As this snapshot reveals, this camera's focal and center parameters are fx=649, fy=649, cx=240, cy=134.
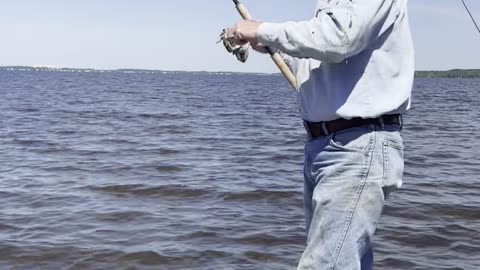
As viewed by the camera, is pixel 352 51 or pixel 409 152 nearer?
pixel 352 51

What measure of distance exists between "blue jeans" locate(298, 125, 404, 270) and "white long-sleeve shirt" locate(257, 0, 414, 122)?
0.13 m

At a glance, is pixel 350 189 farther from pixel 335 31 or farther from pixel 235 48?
pixel 235 48

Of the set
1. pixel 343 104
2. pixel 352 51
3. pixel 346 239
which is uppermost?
pixel 352 51

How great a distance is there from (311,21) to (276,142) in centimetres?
1671

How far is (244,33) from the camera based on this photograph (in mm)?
3184

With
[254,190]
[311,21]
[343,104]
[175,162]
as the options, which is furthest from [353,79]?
[175,162]

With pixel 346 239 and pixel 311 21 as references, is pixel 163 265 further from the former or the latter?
pixel 311 21

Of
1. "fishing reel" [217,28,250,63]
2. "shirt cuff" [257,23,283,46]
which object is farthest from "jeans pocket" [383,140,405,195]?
"fishing reel" [217,28,250,63]

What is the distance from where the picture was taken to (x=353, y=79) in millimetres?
3168

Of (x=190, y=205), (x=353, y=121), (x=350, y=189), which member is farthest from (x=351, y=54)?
(x=190, y=205)

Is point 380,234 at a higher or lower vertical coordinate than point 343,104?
lower

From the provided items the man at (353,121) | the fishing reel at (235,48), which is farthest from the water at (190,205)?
the man at (353,121)

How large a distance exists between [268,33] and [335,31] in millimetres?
325

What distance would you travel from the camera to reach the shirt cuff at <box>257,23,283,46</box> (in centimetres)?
306
